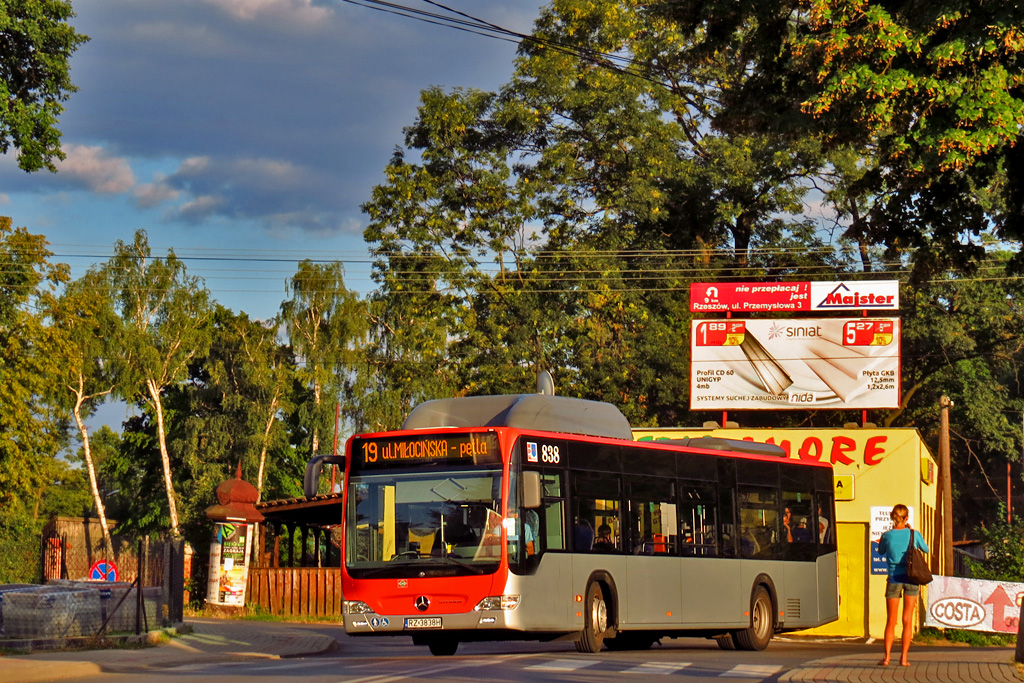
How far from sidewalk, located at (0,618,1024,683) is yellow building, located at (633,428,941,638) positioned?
38.9 feet

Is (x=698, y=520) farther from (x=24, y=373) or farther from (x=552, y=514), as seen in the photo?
(x=24, y=373)

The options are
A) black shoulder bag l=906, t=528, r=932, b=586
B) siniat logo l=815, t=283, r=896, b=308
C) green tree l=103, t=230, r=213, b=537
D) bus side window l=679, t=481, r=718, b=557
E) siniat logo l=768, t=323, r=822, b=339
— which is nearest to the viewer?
black shoulder bag l=906, t=528, r=932, b=586

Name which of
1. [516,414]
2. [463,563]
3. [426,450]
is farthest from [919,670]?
[426,450]

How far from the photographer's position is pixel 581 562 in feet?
57.4

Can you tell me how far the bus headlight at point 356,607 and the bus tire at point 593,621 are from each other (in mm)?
2793

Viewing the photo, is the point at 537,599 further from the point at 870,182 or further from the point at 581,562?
the point at 870,182

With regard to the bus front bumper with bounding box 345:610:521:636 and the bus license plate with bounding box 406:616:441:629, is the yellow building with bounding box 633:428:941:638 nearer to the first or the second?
the bus front bumper with bounding box 345:610:521:636

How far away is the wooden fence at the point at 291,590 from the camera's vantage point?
35.8 meters

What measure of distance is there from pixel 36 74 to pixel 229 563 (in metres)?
13.9

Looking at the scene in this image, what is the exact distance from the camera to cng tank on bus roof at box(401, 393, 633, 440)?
58.0 feet

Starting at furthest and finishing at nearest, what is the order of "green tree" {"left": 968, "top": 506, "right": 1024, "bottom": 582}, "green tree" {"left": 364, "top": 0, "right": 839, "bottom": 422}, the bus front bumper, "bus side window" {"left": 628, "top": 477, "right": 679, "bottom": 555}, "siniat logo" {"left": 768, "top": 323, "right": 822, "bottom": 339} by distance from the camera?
"green tree" {"left": 364, "top": 0, "right": 839, "bottom": 422}, "siniat logo" {"left": 768, "top": 323, "right": 822, "bottom": 339}, "green tree" {"left": 968, "top": 506, "right": 1024, "bottom": 582}, "bus side window" {"left": 628, "top": 477, "right": 679, "bottom": 555}, the bus front bumper

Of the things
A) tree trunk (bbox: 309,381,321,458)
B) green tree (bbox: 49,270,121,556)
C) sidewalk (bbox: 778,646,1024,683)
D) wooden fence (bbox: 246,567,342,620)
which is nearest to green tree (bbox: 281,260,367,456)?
tree trunk (bbox: 309,381,321,458)

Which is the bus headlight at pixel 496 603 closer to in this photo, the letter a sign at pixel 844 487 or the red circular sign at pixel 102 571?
the red circular sign at pixel 102 571

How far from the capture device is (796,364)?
115 ft
